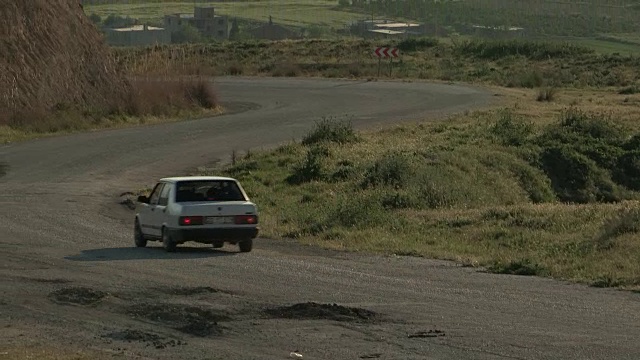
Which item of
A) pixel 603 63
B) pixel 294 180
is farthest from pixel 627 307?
A: pixel 603 63

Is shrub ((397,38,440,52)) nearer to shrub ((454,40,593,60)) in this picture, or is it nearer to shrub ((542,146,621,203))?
shrub ((454,40,593,60))

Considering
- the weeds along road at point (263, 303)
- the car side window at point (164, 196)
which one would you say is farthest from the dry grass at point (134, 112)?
the car side window at point (164, 196)

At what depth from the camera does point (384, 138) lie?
41156mm

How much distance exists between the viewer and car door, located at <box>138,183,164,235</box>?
22.2 m

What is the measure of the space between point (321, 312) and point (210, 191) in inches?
290

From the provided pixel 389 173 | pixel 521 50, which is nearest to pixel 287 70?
pixel 521 50

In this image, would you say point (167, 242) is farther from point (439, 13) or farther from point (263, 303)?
point (439, 13)

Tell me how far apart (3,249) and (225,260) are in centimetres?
350

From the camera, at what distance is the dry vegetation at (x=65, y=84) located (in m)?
43.4

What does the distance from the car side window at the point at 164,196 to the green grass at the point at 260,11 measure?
396 ft

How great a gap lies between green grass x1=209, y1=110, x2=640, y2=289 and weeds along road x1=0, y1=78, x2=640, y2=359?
56.1 inches

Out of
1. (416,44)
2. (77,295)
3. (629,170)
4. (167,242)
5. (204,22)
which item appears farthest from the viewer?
(204,22)

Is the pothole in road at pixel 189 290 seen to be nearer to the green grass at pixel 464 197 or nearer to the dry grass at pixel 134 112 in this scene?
the green grass at pixel 464 197

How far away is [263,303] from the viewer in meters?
15.9
